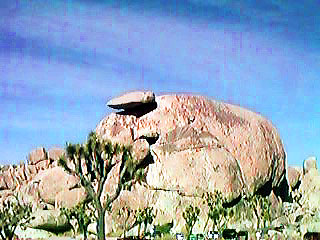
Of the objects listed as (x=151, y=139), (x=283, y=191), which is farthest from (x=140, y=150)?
(x=283, y=191)

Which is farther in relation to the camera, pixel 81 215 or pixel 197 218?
pixel 197 218

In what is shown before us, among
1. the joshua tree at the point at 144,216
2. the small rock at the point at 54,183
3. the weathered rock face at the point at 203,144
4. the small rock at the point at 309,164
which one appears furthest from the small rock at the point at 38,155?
the small rock at the point at 309,164

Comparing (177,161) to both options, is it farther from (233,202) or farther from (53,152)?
(53,152)

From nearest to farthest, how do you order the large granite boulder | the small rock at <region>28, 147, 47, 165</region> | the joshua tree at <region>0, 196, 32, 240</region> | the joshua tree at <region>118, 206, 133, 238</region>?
the joshua tree at <region>0, 196, 32, 240</region> < the joshua tree at <region>118, 206, 133, 238</region> < the large granite boulder < the small rock at <region>28, 147, 47, 165</region>

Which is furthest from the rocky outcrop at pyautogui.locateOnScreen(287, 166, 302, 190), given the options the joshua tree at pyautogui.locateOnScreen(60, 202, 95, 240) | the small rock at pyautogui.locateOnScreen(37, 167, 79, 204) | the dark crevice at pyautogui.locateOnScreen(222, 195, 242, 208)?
the small rock at pyautogui.locateOnScreen(37, 167, 79, 204)

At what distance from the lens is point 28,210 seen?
5641cm

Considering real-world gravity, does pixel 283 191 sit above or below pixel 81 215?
below

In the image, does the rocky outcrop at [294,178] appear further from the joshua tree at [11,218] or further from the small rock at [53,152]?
the joshua tree at [11,218]

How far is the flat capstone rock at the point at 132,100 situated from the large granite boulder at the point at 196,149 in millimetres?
→ 843

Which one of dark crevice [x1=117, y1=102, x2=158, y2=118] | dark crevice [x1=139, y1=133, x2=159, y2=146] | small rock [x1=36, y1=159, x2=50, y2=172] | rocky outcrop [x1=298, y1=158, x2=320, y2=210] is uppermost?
dark crevice [x1=117, y1=102, x2=158, y2=118]

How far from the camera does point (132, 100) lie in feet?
209

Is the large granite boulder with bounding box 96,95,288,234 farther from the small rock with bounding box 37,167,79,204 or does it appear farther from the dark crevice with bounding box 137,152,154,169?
the small rock with bounding box 37,167,79,204

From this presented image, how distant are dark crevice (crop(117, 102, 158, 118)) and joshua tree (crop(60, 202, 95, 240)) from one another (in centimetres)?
1221

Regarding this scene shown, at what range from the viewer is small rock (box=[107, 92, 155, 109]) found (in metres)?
63.5
